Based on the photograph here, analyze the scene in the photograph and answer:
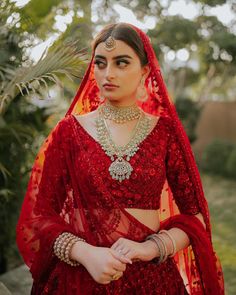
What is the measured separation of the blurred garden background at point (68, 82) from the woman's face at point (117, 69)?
1.47ft

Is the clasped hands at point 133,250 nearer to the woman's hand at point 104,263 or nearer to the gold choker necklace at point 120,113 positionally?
the woman's hand at point 104,263

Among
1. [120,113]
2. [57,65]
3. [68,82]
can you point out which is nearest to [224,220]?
[68,82]

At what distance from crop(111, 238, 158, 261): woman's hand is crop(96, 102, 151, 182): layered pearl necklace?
0.20m

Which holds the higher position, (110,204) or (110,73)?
(110,73)

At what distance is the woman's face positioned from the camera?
1.45m

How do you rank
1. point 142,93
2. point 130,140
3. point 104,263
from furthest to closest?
point 142,93
point 130,140
point 104,263

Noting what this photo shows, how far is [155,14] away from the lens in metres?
9.19

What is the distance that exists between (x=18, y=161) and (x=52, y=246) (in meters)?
2.63

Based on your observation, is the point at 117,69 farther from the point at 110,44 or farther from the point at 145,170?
the point at 145,170

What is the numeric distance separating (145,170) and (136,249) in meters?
0.25

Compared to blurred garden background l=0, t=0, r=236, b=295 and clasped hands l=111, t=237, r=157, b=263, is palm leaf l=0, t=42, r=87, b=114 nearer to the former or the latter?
blurred garden background l=0, t=0, r=236, b=295

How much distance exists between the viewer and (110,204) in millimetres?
1432

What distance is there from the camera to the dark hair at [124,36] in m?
1.46

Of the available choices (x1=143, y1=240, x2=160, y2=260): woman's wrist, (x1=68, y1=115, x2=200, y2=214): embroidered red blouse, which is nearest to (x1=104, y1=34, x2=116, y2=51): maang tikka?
(x1=68, y1=115, x2=200, y2=214): embroidered red blouse
